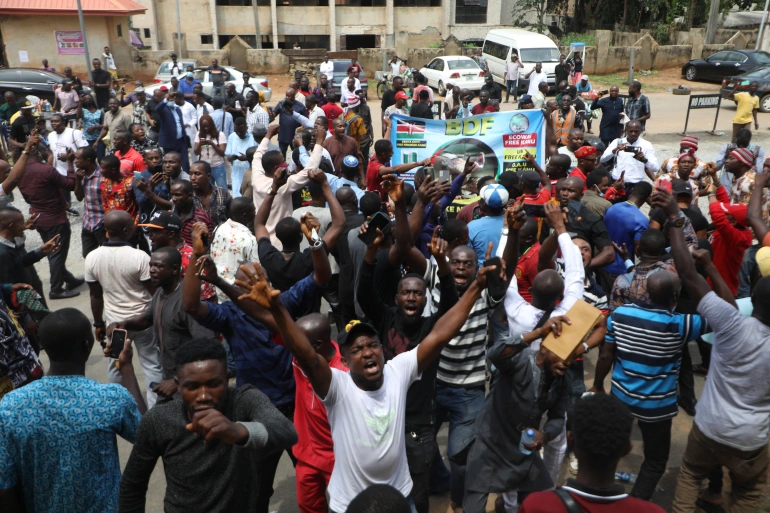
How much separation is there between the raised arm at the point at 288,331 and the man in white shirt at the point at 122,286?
2.56 metres

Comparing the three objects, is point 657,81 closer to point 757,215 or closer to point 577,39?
point 577,39

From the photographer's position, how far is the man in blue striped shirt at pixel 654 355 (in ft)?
13.0

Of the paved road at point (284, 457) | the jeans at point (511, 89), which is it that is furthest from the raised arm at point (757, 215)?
the jeans at point (511, 89)

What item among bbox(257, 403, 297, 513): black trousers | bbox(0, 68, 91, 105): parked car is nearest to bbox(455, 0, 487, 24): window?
bbox(0, 68, 91, 105): parked car

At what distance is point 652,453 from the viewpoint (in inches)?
164

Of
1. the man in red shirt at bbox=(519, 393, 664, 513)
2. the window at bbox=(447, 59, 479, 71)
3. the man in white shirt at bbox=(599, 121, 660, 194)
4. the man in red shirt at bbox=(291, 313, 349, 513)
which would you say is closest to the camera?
the man in red shirt at bbox=(519, 393, 664, 513)

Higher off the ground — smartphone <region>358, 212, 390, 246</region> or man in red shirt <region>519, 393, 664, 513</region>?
smartphone <region>358, 212, 390, 246</region>

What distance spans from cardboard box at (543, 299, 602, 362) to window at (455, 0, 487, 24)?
3771cm

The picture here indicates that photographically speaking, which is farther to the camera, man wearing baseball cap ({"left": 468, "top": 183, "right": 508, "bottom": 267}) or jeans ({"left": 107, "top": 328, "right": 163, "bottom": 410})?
man wearing baseball cap ({"left": 468, "top": 183, "right": 508, "bottom": 267})

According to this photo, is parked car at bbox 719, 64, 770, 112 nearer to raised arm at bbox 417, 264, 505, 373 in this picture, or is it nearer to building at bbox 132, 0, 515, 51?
building at bbox 132, 0, 515, 51

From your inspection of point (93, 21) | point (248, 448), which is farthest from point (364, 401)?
point (93, 21)

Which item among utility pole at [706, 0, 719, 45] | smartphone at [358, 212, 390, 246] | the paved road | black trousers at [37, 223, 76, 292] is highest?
utility pole at [706, 0, 719, 45]

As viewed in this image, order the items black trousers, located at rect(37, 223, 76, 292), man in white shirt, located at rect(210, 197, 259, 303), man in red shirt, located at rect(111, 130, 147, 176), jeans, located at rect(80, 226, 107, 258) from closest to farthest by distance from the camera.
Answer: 1. man in white shirt, located at rect(210, 197, 259, 303)
2. jeans, located at rect(80, 226, 107, 258)
3. black trousers, located at rect(37, 223, 76, 292)
4. man in red shirt, located at rect(111, 130, 147, 176)

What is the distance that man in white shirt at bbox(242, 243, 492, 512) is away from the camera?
298 centimetres
